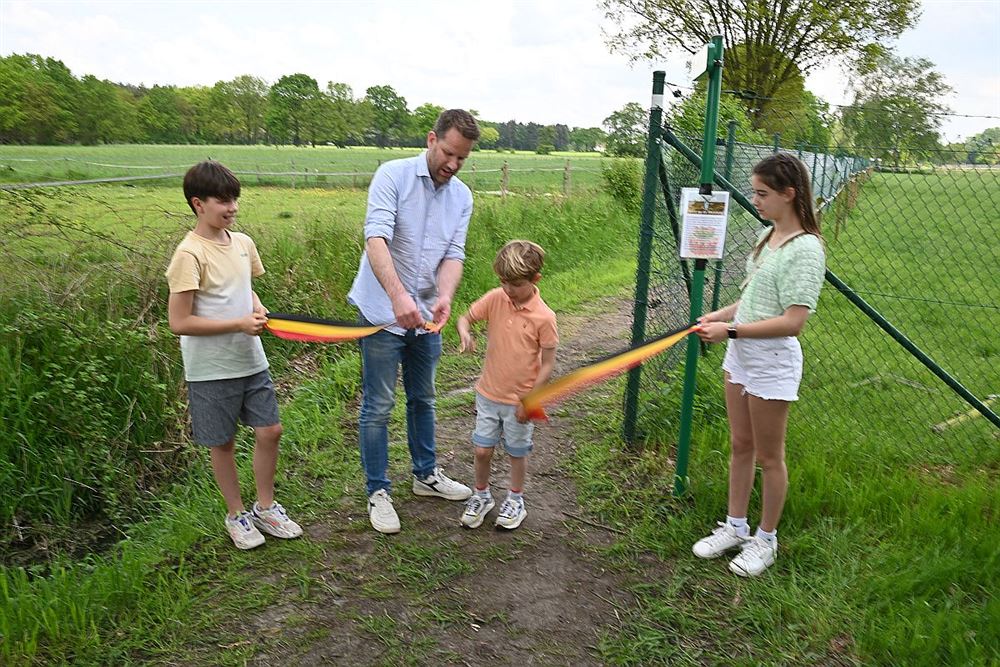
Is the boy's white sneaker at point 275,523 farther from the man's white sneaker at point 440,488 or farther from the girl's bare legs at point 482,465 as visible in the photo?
the girl's bare legs at point 482,465

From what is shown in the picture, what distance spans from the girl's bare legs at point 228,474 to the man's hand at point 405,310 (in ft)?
3.33

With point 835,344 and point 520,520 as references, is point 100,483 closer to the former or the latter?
point 520,520

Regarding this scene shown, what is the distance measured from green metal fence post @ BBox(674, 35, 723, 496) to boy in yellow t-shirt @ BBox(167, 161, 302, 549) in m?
2.06

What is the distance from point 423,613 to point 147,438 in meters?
2.53

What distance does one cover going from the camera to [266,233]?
276 inches

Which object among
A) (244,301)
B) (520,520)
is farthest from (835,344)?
(244,301)

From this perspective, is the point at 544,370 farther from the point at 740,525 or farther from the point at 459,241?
the point at 740,525

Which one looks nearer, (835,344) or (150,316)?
(150,316)

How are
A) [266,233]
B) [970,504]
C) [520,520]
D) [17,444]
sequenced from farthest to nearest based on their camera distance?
[266,233]
[17,444]
[520,520]
[970,504]

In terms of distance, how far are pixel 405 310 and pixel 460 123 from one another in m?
0.88

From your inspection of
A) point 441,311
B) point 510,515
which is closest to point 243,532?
point 510,515

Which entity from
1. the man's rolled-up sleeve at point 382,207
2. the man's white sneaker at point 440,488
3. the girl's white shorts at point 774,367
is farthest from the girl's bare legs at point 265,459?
the girl's white shorts at point 774,367

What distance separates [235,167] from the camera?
2923 cm

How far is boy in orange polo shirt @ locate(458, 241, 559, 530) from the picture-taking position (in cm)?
289
